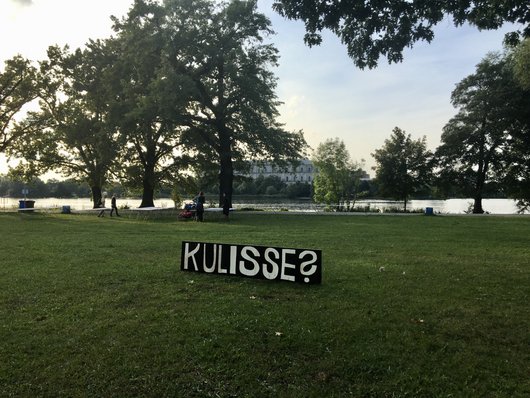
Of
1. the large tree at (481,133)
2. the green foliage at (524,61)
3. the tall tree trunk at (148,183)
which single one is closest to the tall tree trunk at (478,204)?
the large tree at (481,133)

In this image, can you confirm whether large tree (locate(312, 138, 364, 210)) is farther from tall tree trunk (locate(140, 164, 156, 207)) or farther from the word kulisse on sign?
the word kulisse on sign

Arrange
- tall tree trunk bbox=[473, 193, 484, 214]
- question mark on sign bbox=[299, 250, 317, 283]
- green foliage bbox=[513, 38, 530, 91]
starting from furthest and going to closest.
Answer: tall tree trunk bbox=[473, 193, 484, 214] → green foliage bbox=[513, 38, 530, 91] → question mark on sign bbox=[299, 250, 317, 283]

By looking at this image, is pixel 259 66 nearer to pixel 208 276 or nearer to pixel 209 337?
pixel 208 276

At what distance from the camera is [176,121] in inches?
1135

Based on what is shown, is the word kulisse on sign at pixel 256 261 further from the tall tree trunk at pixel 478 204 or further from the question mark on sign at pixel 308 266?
the tall tree trunk at pixel 478 204

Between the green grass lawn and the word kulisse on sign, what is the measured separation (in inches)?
7.2

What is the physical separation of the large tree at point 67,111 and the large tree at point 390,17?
105 ft

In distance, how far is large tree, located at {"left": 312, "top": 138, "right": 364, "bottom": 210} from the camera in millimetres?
47812

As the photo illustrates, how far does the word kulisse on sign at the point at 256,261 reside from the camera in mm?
7309

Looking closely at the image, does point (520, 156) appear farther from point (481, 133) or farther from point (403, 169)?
point (403, 169)

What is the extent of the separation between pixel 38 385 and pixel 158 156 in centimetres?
3706

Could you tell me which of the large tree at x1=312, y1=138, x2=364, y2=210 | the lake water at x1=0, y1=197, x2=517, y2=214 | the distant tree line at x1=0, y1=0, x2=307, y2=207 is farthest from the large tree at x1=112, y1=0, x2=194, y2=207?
the large tree at x1=312, y1=138, x2=364, y2=210

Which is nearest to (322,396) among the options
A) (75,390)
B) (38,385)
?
(75,390)

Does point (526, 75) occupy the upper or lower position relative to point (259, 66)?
lower
